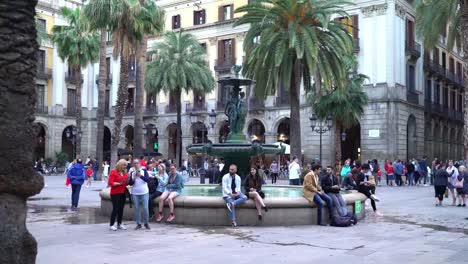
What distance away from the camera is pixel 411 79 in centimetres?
4122

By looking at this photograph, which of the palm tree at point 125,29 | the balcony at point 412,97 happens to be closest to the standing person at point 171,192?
the palm tree at point 125,29

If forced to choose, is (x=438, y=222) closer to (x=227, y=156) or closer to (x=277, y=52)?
(x=227, y=156)

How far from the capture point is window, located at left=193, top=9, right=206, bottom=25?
48.7 meters

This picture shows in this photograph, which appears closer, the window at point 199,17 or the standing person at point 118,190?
the standing person at point 118,190

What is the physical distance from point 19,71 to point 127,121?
51.5 meters

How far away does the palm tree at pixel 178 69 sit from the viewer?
39.2 m

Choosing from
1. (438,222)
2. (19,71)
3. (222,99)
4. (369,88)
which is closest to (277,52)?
(438,222)

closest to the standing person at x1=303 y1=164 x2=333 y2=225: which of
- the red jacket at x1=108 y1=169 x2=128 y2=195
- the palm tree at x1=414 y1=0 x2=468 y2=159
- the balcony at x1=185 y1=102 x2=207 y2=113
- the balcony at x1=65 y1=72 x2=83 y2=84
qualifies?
the red jacket at x1=108 y1=169 x2=128 y2=195

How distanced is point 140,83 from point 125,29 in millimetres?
3848

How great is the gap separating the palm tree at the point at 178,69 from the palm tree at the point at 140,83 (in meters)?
6.75

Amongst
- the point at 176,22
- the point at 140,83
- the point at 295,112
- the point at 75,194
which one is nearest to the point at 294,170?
the point at 295,112

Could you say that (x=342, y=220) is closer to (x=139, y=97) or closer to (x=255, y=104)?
(x=139, y=97)

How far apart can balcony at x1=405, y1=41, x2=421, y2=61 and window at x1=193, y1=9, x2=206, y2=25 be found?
59.8 ft

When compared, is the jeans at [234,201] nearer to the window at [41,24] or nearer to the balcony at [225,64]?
the window at [41,24]
